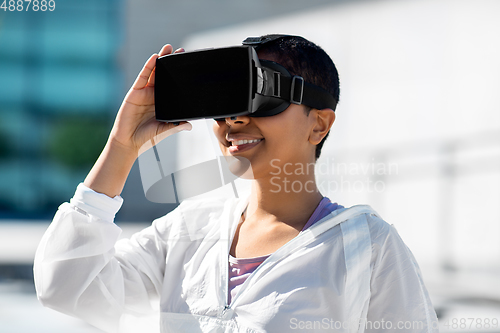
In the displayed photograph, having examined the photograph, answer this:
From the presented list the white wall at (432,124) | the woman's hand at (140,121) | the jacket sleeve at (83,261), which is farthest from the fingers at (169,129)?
the white wall at (432,124)

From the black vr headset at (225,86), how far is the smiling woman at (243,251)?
3 cm

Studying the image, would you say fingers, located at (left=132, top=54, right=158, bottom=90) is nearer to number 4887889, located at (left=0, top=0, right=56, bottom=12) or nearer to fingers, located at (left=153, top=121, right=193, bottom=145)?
fingers, located at (left=153, top=121, right=193, bottom=145)

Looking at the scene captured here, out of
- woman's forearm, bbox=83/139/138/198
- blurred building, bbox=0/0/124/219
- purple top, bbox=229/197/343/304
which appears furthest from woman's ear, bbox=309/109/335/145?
blurred building, bbox=0/0/124/219

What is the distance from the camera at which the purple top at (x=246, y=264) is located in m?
0.81

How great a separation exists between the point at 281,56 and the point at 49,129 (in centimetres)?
724

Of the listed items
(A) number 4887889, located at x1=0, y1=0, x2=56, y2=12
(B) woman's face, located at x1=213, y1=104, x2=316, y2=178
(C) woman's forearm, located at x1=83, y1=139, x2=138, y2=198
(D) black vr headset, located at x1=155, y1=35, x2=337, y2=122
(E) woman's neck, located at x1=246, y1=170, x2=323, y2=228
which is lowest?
(E) woman's neck, located at x1=246, y1=170, x2=323, y2=228

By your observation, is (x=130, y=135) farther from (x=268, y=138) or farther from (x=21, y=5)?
(x=21, y=5)

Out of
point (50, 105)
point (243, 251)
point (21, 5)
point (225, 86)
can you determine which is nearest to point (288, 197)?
point (243, 251)

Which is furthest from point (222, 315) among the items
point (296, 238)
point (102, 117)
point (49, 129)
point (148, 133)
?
point (49, 129)

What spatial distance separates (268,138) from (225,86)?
0.39 feet

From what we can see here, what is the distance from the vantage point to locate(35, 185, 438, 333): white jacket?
724 millimetres

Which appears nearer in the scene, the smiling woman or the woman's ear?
the smiling woman

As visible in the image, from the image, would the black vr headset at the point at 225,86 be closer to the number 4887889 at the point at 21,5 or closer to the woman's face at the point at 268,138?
the woman's face at the point at 268,138

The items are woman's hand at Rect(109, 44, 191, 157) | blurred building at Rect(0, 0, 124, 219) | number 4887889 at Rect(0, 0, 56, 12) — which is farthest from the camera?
blurred building at Rect(0, 0, 124, 219)
